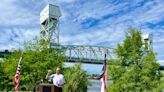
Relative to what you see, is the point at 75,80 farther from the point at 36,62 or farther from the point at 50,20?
the point at 50,20

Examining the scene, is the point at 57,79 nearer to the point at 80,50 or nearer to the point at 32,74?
the point at 32,74

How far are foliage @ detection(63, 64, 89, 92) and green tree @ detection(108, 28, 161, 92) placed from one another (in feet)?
36.5

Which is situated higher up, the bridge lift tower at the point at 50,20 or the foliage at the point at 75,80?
the bridge lift tower at the point at 50,20

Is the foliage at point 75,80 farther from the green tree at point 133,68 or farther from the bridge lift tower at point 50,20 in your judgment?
the bridge lift tower at point 50,20

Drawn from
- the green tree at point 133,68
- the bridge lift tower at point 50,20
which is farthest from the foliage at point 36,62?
the bridge lift tower at point 50,20

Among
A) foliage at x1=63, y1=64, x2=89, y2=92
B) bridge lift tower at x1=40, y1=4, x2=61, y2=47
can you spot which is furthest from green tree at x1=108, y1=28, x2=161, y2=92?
bridge lift tower at x1=40, y1=4, x2=61, y2=47

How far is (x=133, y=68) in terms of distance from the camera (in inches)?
1042

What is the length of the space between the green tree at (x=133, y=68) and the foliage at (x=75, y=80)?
36.5 feet

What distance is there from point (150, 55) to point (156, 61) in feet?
2.33

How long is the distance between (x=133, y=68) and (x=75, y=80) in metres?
13.6

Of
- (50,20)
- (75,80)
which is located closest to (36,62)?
(75,80)

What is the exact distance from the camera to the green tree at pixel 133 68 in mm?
25953

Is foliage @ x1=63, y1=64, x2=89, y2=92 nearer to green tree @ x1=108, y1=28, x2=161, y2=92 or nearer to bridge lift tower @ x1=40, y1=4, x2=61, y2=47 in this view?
green tree @ x1=108, y1=28, x2=161, y2=92

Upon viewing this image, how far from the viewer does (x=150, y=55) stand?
2666cm
